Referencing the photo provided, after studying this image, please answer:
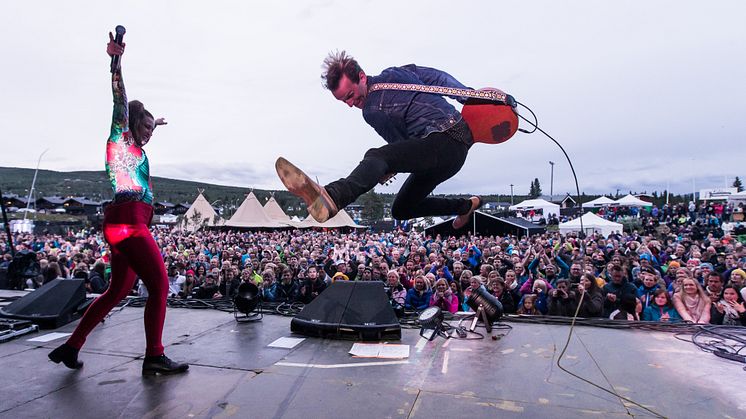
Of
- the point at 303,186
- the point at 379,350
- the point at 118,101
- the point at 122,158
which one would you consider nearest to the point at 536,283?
the point at 379,350

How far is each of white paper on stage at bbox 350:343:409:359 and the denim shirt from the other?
1.82 m

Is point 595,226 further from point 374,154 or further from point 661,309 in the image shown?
Result: point 374,154

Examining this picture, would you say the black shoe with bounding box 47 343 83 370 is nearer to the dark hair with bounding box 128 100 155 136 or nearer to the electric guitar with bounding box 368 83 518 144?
the dark hair with bounding box 128 100 155 136

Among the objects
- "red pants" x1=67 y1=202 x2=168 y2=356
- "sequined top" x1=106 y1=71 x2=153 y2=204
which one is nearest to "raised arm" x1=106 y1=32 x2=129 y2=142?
"sequined top" x1=106 y1=71 x2=153 y2=204

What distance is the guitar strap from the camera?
282cm

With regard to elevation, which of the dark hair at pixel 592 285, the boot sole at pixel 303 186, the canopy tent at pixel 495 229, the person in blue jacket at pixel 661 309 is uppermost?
the boot sole at pixel 303 186

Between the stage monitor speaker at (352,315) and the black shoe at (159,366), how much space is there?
1367mm

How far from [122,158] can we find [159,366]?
61.5 inches

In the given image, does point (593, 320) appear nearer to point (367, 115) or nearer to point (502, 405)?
point (502, 405)

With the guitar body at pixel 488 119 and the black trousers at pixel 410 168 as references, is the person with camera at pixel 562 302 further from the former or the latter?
the guitar body at pixel 488 119

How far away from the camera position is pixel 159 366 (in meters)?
3.21

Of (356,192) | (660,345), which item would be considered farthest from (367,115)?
(660,345)

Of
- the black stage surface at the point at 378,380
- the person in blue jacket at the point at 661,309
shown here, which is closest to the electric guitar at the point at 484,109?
the black stage surface at the point at 378,380

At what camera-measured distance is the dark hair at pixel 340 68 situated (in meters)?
2.85
